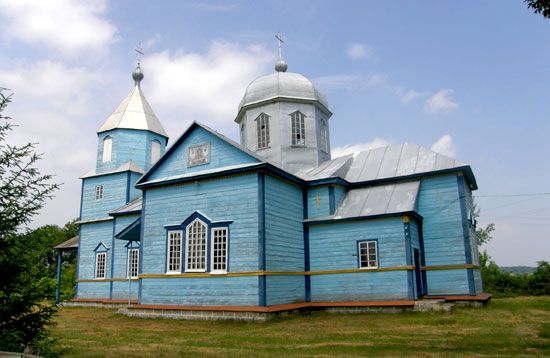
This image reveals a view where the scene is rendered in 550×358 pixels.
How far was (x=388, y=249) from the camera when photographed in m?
15.7

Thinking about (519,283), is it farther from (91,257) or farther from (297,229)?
(91,257)

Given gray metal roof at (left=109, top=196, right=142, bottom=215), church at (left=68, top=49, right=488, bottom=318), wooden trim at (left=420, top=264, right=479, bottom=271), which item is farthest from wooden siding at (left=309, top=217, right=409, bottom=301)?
gray metal roof at (left=109, top=196, right=142, bottom=215)

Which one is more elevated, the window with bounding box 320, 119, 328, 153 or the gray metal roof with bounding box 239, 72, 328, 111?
the gray metal roof with bounding box 239, 72, 328, 111

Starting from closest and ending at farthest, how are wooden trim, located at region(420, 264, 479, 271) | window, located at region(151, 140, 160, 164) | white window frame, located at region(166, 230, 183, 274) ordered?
wooden trim, located at region(420, 264, 479, 271), white window frame, located at region(166, 230, 183, 274), window, located at region(151, 140, 160, 164)

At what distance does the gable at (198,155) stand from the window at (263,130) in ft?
15.5

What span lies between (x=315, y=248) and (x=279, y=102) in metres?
7.46

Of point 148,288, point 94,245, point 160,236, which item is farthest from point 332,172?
point 94,245

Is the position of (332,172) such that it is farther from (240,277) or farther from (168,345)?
(168,345)

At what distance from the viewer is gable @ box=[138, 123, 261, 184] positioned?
16031mm

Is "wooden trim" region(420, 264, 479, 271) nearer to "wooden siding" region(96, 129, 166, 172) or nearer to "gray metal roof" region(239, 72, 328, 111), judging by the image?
"gray metal roof" region(239, 72, 328, 111)

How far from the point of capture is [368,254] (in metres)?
16.1

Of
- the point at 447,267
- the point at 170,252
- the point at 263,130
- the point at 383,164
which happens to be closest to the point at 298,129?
the point at 263,130

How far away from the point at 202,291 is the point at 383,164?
9108mm

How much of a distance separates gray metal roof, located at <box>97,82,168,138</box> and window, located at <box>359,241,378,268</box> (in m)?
14.8
